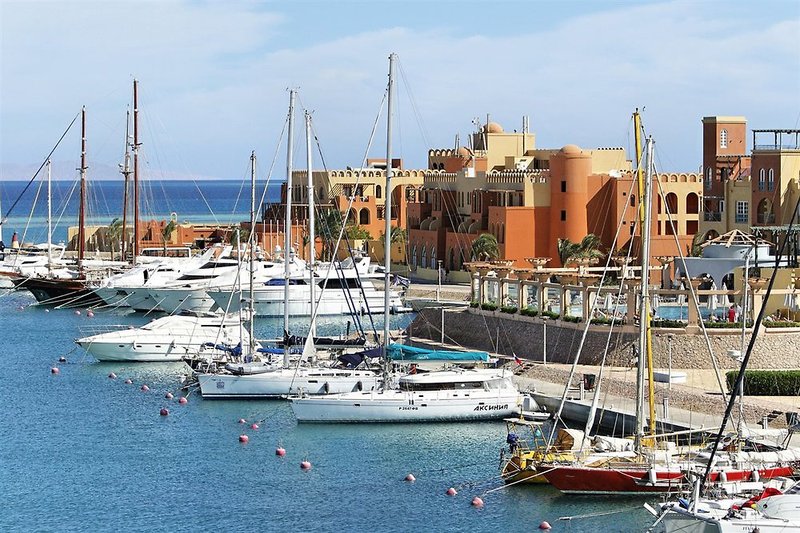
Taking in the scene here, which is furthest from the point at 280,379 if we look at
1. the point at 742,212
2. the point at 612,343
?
the point at 742,212

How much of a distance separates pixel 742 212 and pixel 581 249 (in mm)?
8578

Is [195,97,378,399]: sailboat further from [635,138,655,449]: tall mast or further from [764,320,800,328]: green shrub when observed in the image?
[764,320,800,328]: green shrub

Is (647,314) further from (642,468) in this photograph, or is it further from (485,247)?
(485,247)

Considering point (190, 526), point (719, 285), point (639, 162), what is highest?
point (639, 162)

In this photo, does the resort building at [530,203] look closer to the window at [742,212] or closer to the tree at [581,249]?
the tree at [581,249]

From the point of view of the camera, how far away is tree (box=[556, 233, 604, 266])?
251 feet

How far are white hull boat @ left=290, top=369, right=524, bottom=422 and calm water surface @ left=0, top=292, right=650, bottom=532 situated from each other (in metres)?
0.35

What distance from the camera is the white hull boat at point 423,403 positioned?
46.2 metres

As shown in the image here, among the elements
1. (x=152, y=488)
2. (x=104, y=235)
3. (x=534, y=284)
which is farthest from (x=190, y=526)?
(x=104, y=235)

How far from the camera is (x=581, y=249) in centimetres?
7794

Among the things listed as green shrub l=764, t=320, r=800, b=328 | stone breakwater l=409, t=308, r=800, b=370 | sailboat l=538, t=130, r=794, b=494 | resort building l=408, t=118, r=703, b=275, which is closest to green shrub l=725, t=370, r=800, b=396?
stone breakwater l=409, t=308, r=800, b=370

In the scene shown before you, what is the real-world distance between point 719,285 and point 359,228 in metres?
45.3

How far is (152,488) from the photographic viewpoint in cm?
3984

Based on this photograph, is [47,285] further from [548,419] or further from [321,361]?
[548,419]
